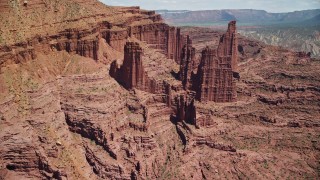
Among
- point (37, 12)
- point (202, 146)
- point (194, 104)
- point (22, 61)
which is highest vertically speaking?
point (37, 12)

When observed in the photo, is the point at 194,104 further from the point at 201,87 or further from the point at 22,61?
the point at 22,61

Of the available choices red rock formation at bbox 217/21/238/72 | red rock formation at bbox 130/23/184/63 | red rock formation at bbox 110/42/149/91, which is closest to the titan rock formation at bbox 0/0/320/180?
red rock formation at bbox 110/42/149/91

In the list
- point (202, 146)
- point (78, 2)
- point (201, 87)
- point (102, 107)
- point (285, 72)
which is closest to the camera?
point (102, 107)

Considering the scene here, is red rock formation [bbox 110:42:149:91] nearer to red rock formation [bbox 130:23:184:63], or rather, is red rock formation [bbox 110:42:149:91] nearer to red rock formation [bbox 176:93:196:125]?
red rock formation [bbox 176:93:196:125]

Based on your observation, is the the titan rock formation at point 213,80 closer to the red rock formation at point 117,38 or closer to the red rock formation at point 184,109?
the red rock formation at point 184,109

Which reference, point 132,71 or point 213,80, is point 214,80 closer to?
point 213,80

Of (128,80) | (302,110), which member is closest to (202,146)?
(128,80)
